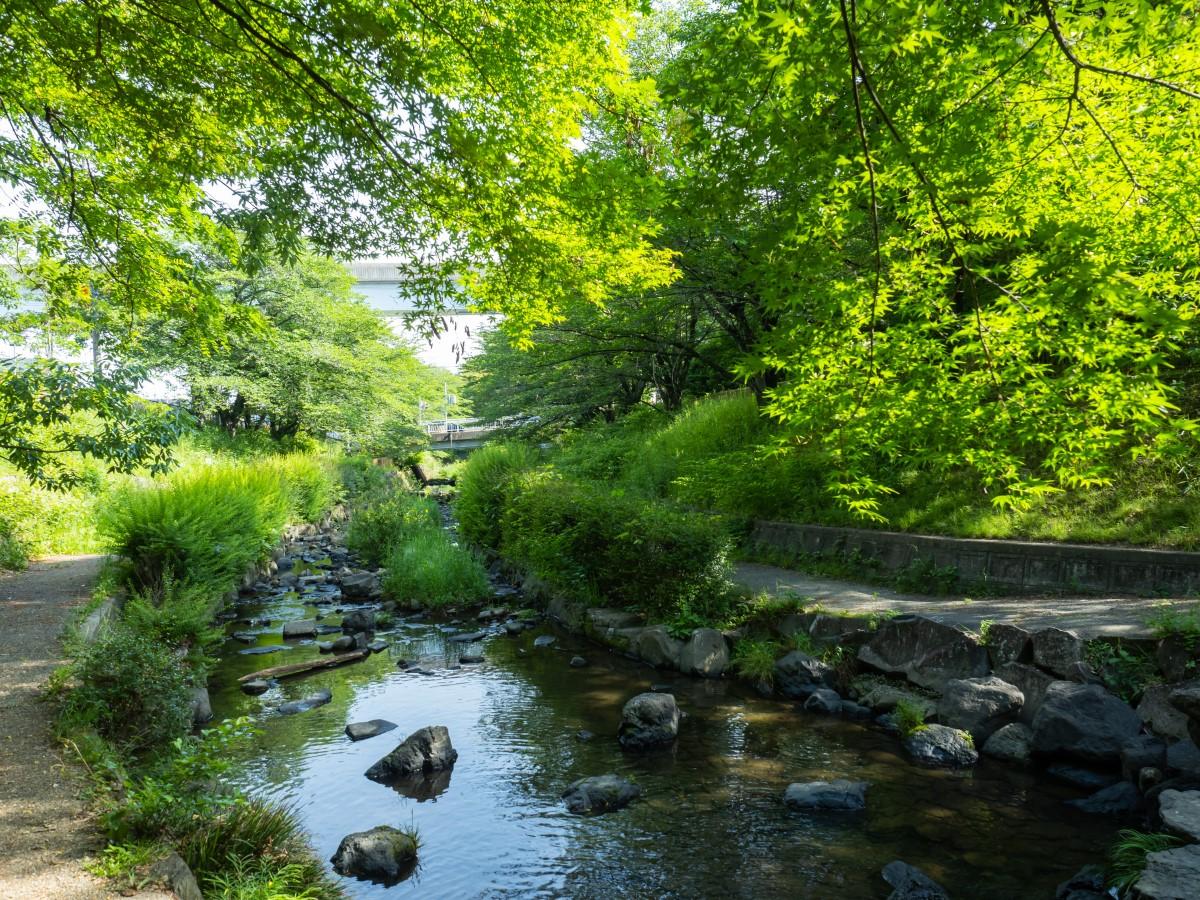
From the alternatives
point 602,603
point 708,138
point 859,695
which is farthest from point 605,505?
point 708,138

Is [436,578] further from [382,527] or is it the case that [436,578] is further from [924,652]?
[924,652]

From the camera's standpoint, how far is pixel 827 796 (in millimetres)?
5570

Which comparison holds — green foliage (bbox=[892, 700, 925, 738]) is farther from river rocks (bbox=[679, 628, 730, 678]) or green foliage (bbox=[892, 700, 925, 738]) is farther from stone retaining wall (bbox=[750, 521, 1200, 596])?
stone retaining wall (bbox=[750, 521, 1200, 596])

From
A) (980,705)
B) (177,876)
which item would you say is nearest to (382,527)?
(980,705)

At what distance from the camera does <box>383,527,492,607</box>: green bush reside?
1260 cm

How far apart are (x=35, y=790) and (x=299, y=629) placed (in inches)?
258

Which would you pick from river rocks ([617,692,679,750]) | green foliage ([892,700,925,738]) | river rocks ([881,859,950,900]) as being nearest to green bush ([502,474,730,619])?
river rocks ([617,692,679,750])

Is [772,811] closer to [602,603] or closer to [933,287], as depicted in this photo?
[933,287]

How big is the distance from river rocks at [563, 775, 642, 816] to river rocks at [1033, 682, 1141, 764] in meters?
3.18

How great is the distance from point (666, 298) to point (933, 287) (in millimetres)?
7109

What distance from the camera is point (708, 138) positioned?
143 inches

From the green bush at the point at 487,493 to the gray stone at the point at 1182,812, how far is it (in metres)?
11.8

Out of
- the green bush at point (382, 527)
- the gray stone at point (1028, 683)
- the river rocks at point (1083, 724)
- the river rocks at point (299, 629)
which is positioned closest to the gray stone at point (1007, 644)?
the gray stone at point (1028, 683)

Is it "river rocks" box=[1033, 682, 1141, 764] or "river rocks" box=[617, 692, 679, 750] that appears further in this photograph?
"river rocks" box=[617, 692, 679, 750]
